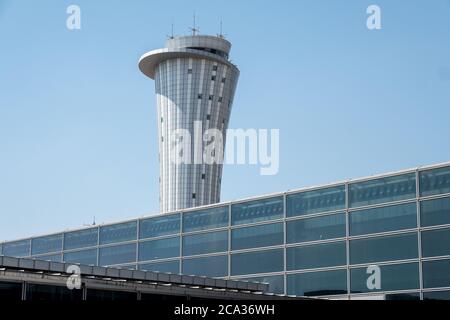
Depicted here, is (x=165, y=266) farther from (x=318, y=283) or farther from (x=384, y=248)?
(x=384, y=248)

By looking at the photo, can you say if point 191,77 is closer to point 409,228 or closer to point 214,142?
point 214,142

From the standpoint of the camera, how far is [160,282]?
5234 centimetres

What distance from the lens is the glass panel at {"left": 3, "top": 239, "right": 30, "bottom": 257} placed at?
114938 mm

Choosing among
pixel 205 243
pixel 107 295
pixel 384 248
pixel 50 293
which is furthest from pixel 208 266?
pixel 50 293

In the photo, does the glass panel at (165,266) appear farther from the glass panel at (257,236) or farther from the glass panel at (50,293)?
the glass panel at (50,293)

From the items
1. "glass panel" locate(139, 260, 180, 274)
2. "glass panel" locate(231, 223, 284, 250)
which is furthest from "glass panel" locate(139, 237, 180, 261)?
"glass panel" locate(231, 223, 284, 250)

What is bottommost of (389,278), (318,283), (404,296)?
(404,296)

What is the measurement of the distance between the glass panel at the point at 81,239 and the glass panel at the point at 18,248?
8.41 metres

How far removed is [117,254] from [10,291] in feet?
191

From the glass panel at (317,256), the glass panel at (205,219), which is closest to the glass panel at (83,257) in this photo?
the glass panel at (205,219)

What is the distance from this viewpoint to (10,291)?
44906 mm

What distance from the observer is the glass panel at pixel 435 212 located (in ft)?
234

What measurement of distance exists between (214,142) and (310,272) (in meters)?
69.9

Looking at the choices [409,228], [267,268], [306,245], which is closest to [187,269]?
[267,268]
